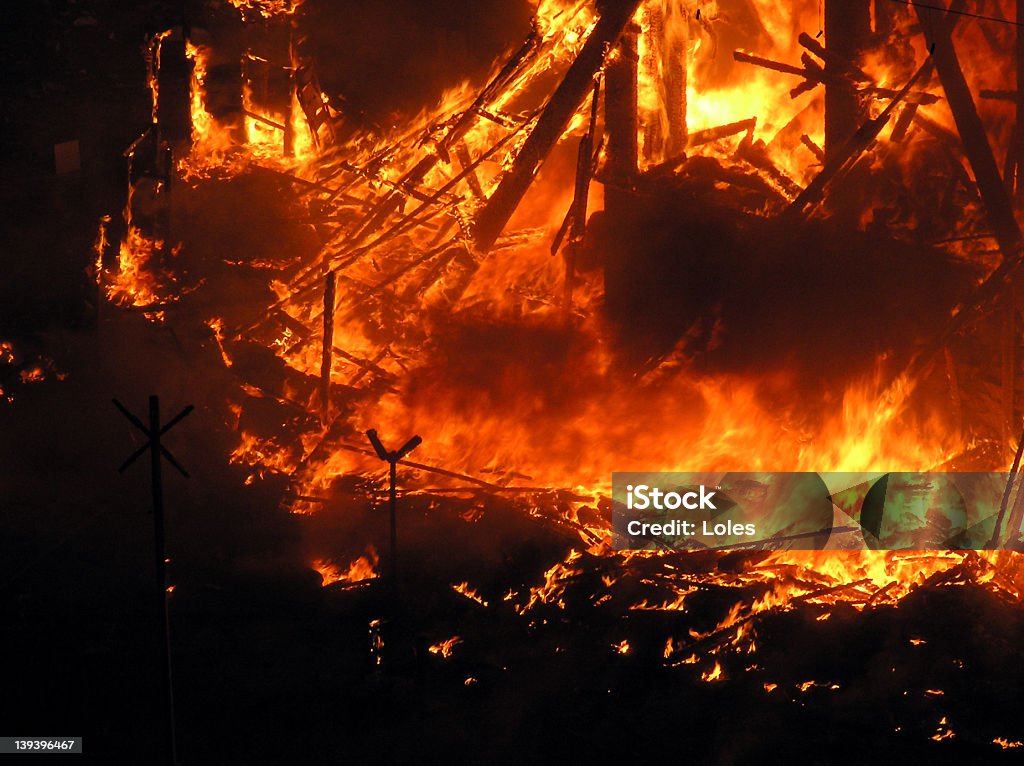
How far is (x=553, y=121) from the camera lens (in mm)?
15109

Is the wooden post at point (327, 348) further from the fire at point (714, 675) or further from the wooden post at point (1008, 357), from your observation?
the wooden post at point (1008, 357)

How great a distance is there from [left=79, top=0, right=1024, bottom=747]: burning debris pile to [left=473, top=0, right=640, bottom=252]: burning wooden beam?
1.6 inches

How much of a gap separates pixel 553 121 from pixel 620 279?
7.93ft

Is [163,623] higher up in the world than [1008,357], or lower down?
lower down

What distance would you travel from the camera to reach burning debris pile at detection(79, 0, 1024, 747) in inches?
518

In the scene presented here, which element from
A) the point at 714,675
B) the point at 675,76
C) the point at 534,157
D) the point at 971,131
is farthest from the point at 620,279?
the point at 714,675

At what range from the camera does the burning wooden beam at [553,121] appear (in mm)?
14617

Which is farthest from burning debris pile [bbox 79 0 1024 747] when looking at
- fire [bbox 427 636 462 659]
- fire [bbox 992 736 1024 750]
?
fire [bbox 992 736 1024 750]

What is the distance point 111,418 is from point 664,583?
300 inches

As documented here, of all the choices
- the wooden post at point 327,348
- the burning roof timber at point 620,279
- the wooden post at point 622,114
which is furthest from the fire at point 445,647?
the wooden post at point 622,114

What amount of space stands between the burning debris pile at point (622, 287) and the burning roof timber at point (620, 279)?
0.04m

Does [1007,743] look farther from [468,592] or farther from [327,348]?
[327,348]

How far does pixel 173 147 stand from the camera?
16.4 m

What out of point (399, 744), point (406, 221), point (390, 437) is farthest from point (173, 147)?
point (399, 744)
